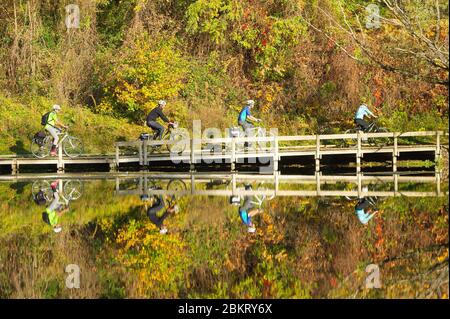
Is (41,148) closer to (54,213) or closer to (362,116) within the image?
(362,116)

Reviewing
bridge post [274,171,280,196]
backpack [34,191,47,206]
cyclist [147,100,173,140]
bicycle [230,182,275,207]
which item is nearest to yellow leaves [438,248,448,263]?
bicycle [230,182,275,207]

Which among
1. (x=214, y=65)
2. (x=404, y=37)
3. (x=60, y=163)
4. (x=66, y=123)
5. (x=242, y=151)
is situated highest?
(x=404, y=37)

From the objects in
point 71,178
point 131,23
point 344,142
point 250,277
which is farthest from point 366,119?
point 250,277

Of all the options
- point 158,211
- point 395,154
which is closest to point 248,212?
point 158,211

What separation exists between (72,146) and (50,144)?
740 millimetres

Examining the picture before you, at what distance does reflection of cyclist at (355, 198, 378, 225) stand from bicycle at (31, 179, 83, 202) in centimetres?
650

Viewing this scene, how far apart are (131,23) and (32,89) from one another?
14.9 ft

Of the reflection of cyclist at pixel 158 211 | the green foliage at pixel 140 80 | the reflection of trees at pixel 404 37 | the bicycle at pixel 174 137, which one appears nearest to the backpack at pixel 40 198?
the reflection of cyclist at pixel 158 211

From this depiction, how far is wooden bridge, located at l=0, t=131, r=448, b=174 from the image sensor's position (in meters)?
31.4

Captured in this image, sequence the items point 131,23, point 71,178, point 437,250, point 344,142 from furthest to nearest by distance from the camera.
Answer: point 131,23 < point 344,142 < point 71,178 < point 437,250

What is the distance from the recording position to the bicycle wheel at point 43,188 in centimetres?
2416

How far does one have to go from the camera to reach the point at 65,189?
25.8 metres
